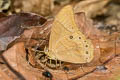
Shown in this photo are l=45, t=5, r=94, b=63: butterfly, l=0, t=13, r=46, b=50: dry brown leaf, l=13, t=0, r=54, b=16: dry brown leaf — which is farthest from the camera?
l=13, t=0, r=54, b=16: dry brown leaf

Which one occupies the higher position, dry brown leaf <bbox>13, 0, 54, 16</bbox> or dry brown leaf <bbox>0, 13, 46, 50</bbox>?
dry brown leaf <bbox>13, 0, 54, 16</bbox>

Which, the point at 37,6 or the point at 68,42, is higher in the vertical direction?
the point at 37,6

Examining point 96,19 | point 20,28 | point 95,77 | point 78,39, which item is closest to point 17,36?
point 20,28

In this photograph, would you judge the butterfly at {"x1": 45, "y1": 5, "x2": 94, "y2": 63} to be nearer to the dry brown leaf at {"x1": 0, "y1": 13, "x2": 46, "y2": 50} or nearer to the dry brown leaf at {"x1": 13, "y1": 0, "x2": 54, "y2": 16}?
the dry brown leaf at {"x1": 0, "y1": 13, "x2": 46, "y2": 50}

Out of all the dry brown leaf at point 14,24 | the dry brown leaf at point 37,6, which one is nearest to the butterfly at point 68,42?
the dry brown leaf at point 14,24

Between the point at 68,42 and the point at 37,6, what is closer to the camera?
the point at 68,42

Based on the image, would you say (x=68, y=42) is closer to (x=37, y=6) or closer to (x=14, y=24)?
(x=14, y=24)

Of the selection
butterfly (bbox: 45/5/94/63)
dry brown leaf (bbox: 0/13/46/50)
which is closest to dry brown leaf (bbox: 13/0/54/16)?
dry brown leaf (bbox: 0/13/46/50)


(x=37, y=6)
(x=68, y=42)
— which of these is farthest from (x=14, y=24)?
(x=37, y=6)

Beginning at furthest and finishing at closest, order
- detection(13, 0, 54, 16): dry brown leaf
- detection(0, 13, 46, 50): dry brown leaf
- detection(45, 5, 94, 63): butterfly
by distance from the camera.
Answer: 1. detection(13, 0, 54, 16): dry brown leaf
2. detection(0, 13, 46, 50): dry brown leaf
3. detection(45, 5, 94, 63): butterfly
